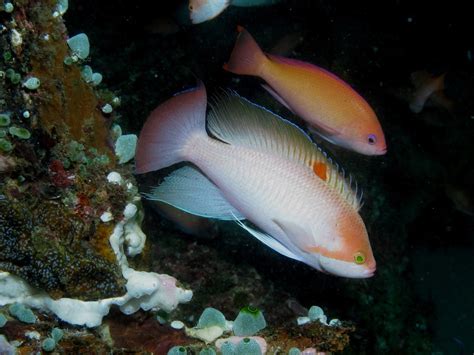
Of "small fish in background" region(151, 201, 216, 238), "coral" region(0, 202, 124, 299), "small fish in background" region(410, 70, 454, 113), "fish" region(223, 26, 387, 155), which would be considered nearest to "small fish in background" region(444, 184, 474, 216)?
"small fish in background" region(410, 70, 454, 113)

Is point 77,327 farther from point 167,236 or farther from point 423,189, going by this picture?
point 423,189

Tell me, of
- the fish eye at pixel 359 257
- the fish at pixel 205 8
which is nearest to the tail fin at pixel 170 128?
the fish eye at pixel 359 257

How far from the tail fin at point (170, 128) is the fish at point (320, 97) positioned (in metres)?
0.92

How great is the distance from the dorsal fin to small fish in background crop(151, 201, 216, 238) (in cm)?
151

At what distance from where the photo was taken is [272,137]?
8.61 ft

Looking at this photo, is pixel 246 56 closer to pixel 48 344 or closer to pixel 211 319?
pixel 211 319

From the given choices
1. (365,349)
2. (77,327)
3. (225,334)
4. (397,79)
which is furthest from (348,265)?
(397,79)

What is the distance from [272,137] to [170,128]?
0.65 meters

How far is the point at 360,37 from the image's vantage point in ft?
18.2

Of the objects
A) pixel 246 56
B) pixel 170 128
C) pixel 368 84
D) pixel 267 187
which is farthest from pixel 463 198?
pixel 170 128

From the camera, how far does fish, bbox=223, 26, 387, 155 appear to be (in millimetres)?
3145

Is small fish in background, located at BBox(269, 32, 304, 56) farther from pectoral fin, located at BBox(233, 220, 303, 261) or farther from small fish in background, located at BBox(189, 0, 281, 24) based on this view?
pectoral fin, located at BBox(233, 220, 303, 261)

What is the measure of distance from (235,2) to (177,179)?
1964 millimetres

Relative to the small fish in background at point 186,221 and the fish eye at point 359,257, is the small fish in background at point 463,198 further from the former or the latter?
the fish eye at point 359,257
